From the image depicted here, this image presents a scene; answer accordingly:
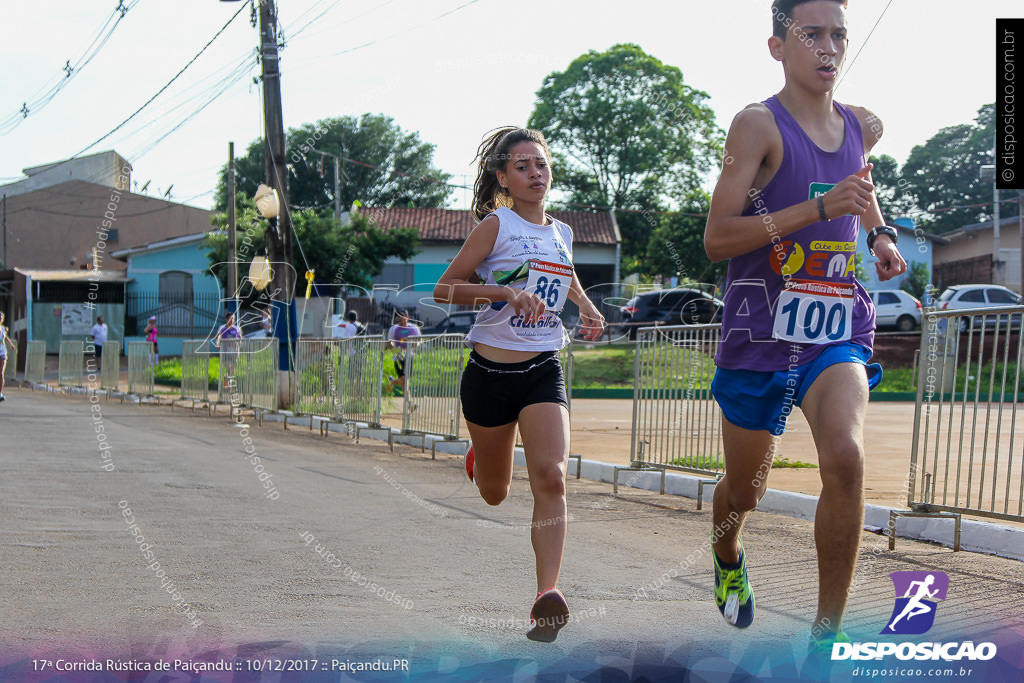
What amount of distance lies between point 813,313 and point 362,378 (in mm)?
11238

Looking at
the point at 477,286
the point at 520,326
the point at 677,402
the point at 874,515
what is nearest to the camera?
the point at 477,286

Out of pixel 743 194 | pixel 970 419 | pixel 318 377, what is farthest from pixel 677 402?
pixel 318 377

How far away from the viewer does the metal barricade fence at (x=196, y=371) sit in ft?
64.3

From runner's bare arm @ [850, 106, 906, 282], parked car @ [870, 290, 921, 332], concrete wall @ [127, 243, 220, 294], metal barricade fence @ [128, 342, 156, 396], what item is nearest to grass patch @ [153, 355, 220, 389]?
metal barricade fence @ [128, 342, 156, 396]

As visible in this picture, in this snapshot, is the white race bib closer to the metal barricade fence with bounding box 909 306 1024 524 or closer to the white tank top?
the white tank top

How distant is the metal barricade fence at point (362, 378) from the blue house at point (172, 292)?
2545 centimetres

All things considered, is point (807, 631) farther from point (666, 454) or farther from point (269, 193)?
point (269, 193)

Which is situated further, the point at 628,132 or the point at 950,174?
the point at 950,174

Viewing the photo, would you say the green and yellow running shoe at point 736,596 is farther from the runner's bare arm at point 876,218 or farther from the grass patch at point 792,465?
the grass patch at point 792,465

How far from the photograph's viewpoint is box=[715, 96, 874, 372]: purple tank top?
10.9 feet

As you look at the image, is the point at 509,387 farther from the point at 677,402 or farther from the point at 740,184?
the point at 677,402

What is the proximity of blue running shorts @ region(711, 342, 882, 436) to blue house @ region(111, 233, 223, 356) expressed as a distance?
37.0 meters

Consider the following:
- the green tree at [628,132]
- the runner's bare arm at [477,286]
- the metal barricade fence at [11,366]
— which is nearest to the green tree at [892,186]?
the green tree at [628,132]

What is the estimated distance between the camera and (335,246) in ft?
124
